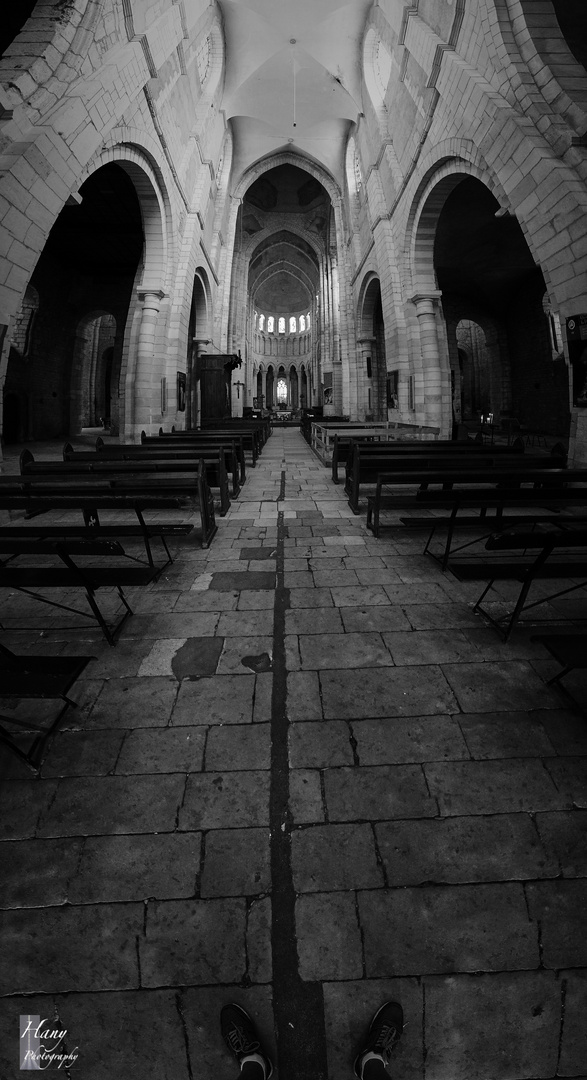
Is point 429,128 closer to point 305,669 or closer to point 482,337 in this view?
point 305,669

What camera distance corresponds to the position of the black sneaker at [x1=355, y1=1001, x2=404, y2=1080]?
114cm

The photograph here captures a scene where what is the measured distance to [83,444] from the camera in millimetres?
15531

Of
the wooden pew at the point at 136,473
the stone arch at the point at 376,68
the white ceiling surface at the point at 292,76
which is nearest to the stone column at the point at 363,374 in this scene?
the stone arch at the point at 376,68

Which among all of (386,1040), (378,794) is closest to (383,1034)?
(386,1040)

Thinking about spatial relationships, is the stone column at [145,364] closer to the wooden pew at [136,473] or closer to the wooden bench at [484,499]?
the wooden pew at [136,473]

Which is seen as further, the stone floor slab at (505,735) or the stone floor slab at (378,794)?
the stone floor slab at (505,735)

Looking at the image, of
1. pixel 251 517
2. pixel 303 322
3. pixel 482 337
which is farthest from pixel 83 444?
pixel 303 322

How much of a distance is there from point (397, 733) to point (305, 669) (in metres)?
0.65

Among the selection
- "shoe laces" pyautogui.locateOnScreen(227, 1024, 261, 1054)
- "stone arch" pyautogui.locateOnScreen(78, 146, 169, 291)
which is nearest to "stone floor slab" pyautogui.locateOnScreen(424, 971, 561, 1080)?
"shoe laces" pyautogui.locateOnScreen(227, 1024, 261, 1054)

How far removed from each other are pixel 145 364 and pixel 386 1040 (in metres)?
13.3

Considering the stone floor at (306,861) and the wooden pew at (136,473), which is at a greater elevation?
the wooden pew at (136,473)

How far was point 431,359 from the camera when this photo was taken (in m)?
12.5

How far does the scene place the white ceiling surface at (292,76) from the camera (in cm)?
1617

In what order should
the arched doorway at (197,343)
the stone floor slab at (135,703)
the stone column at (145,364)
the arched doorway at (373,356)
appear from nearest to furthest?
the stone floor slab at (135,703)
the stone column at (145,364)
the arched doorway at (197,343)
the arched doorway at (373,356)
